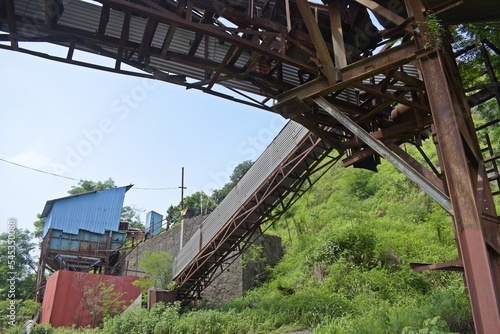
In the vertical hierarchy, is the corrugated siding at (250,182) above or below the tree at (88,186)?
below

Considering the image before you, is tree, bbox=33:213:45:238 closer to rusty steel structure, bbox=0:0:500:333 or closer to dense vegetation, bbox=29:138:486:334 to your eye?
dense vegetation, bbox=29:138:486:334

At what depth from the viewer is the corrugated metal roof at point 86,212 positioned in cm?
2239

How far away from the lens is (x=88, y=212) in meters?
23.6

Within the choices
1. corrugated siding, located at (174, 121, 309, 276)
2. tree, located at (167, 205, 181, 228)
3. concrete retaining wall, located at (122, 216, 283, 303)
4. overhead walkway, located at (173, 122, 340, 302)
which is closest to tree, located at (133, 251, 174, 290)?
overhead walkway, located at (173, 122, 340, 302)

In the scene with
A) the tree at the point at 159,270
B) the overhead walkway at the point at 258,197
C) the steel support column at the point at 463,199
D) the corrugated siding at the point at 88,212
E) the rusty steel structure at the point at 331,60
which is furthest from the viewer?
the corrugated siding at the point at 88,212

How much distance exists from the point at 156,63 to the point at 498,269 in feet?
18.0

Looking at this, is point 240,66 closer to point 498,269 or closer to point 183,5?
point 183,5

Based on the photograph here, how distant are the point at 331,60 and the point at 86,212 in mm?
22768

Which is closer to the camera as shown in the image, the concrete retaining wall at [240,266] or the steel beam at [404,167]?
the steel beam at [404,167]

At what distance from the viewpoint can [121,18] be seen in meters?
5.11

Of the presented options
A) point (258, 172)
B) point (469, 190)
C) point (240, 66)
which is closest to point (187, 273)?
point (258, 172)

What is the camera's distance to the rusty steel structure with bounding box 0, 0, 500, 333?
366 centimetres

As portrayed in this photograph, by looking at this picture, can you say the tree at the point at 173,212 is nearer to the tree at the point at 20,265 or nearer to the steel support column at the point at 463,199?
the tree at the point at 20,265

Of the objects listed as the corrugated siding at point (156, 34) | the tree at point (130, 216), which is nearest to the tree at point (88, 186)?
the tree at point (130, 216)
